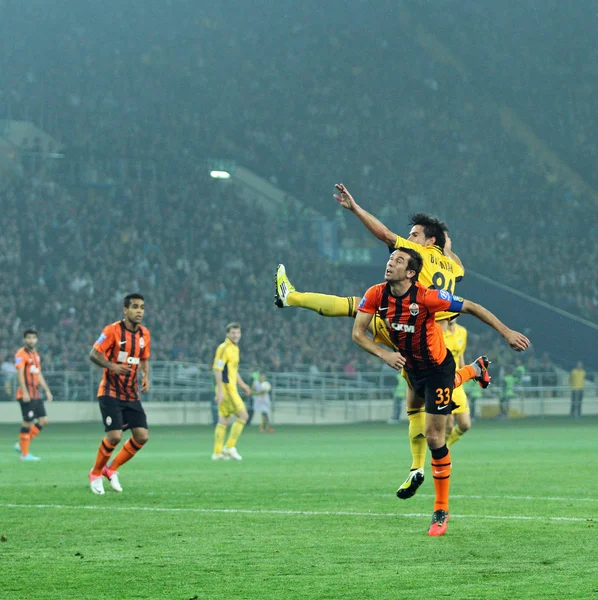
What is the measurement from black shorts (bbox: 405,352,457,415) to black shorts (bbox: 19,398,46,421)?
473 inches

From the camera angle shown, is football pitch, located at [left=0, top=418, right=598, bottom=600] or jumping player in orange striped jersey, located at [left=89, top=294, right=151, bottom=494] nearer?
football pitch, located at [left=0, top=418, right=598, bottom=600]

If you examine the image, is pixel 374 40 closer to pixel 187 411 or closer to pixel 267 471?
pixel 187 411

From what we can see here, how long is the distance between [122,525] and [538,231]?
40.9m

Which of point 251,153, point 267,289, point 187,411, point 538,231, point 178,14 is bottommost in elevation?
point 187,411

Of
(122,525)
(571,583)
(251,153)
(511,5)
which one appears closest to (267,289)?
(251,153)

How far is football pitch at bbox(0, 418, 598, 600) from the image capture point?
605 cm

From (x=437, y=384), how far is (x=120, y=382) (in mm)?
4921

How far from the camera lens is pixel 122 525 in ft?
29.7

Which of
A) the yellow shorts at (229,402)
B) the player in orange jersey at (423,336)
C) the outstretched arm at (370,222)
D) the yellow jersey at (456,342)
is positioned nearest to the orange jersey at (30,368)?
the yellow shorts at (229,402)

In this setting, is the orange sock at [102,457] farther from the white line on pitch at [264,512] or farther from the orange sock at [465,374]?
the orange sock at [465,374]

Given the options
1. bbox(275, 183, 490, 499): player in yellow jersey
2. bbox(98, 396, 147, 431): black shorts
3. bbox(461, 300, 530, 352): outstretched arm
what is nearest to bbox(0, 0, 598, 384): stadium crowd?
bbox(98, 396, 147, 431): black shorts

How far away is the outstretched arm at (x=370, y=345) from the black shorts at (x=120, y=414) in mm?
4388

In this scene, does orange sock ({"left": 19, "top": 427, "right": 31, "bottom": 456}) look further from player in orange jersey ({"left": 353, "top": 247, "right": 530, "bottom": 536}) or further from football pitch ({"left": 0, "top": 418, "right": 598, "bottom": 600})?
player in orange jersey ({"left": 353, "top": 247, "right": 530, "bottom": 536})

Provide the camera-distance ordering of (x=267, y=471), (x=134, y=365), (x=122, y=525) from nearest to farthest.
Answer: (x=122, y=525)
(x=134, y=365)
(x=267, y=471)
